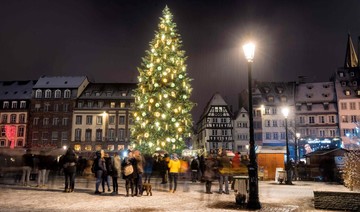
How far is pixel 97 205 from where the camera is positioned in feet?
38.8

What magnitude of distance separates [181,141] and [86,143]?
45690 millimetres

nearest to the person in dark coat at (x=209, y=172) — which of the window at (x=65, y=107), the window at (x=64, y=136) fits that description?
the window at (x=64, y=136)

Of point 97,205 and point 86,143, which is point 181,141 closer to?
point 97,205

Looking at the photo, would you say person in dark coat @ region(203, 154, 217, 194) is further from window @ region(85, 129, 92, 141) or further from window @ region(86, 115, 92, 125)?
window @ region(86, 115, 92, 125)

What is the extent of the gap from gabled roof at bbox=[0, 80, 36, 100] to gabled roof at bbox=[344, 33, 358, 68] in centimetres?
7358

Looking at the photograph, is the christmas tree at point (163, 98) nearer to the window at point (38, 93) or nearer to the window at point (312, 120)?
the window at point (312, 120)

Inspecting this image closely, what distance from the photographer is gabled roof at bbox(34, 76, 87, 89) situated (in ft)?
244

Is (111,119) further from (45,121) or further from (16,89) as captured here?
(16,89)

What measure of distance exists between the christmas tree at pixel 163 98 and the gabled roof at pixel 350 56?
2643 inches

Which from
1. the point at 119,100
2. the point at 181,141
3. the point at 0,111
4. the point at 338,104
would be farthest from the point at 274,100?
the point at 0,111

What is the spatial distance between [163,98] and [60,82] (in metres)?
52.1

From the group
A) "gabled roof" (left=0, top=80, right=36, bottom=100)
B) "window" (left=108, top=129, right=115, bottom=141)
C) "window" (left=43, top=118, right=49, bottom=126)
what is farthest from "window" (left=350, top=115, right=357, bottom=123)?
"gabled roof" (left=0, top=80, right=36, bottom=100)

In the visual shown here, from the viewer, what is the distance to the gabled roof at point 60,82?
7438 cm

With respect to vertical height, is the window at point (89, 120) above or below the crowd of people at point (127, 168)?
above
